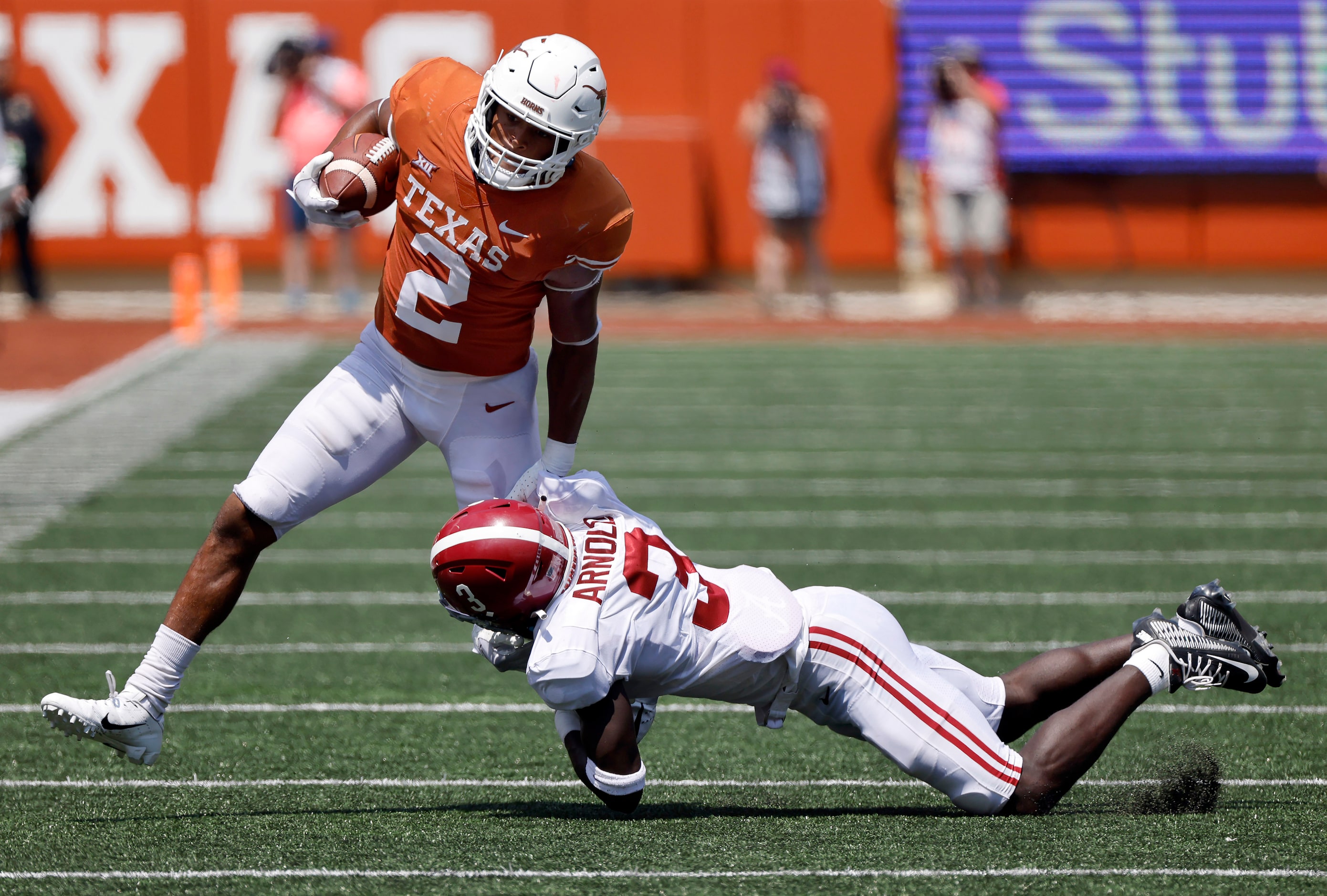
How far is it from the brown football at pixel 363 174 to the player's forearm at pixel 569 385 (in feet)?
1.91

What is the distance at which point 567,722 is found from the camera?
3775 millimetres

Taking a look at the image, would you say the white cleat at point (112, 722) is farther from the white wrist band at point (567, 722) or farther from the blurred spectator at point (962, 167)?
the blurred spectator at point (962, 167)

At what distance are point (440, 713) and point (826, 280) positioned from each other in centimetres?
1157

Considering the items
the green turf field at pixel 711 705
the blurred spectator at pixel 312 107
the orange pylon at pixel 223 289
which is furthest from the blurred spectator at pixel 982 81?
the orange pylon at pixel 223 289

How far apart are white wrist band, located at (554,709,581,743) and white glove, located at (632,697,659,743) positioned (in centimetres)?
15

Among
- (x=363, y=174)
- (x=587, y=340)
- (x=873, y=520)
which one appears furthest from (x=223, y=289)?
(x=587, y=340)

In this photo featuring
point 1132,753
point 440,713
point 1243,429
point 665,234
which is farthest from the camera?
point 665,234

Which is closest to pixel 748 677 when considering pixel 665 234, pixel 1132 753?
pixel 1132 753

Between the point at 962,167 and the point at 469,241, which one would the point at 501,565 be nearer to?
the point at 469,241

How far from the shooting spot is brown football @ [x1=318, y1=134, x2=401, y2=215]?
4.31m

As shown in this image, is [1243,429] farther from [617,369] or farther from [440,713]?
[440,713]

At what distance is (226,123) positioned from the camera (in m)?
16.5

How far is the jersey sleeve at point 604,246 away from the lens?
4258 mm

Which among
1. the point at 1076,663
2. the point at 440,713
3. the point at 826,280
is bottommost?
the point at 826,280
